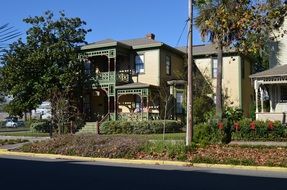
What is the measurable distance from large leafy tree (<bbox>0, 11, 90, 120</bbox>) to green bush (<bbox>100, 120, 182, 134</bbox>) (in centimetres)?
497

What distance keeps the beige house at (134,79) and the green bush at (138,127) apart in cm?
244

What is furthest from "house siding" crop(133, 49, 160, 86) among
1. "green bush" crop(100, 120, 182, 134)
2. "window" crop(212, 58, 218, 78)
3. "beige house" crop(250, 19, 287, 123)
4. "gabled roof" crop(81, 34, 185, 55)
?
"beige house" crop(250, 19, 287, 123)

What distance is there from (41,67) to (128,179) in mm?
27413

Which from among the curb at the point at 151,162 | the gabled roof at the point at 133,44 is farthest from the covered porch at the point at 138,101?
the curb at the point at 151,162

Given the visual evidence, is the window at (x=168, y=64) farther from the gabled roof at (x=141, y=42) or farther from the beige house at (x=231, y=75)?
the beige house at (x=231, y=75)

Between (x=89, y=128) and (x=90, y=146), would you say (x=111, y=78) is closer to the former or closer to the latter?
(x=89, y=128)

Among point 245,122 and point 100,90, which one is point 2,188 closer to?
point 245,122

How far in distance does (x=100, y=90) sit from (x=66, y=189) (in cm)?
2997

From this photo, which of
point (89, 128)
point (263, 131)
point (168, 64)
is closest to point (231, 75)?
point (168, 64)

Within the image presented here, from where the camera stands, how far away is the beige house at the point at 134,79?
122ft

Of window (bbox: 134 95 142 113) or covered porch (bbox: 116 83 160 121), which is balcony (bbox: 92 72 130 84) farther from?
window (bbox: 134 95 142 113)

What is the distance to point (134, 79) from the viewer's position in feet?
129

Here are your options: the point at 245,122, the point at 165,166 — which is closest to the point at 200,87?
the point at 245,122

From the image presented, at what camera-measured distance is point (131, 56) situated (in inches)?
1544
